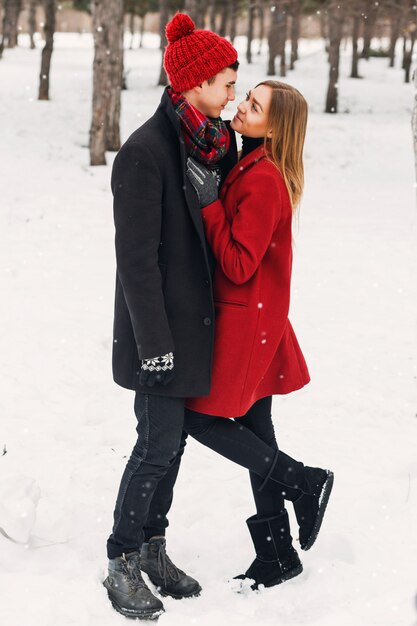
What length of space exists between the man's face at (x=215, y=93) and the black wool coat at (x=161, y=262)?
0.14 m

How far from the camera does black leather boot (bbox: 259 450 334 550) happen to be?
3246 millimetres

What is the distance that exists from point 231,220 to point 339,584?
5.39ft

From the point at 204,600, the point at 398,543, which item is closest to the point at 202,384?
the point at 204,600

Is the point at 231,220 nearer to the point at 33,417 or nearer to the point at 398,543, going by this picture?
the point at 398,543

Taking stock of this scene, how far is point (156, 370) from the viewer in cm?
286

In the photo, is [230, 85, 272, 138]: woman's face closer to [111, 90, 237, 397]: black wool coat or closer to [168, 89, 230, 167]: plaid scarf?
[168, 89, 230, 167]: plaid scarf

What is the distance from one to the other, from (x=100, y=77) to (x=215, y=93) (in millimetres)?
9929

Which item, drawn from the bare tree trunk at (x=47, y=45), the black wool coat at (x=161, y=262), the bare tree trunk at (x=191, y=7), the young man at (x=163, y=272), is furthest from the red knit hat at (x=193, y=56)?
the bare tree trunk at (x=191, y=7)

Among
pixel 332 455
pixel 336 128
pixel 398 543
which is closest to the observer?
pixel 398 543

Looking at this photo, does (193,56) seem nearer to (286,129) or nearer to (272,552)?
(286,129)

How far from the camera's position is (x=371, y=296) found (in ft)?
24.5

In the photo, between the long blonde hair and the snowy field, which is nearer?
the long blonde hair

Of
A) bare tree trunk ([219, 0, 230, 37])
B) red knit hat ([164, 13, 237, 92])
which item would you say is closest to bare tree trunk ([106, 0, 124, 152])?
red knit hat ([164, 13, 237, 92])

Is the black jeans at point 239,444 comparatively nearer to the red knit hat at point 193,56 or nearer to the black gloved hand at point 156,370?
the black gloved hand at point 156,370
